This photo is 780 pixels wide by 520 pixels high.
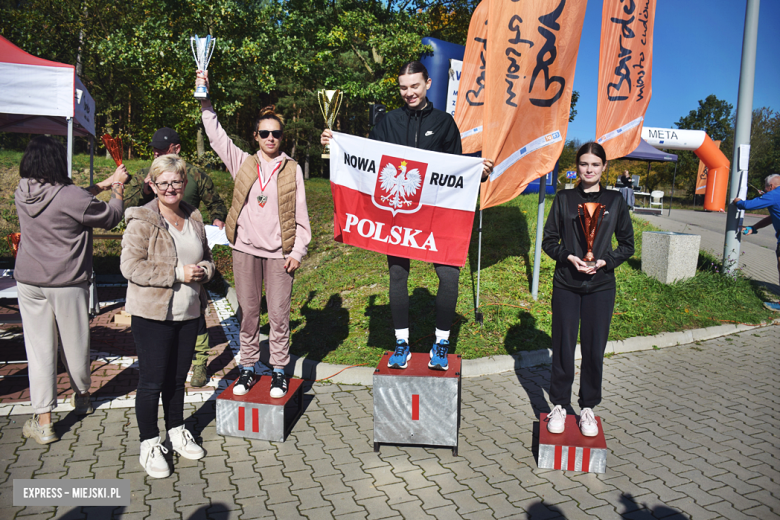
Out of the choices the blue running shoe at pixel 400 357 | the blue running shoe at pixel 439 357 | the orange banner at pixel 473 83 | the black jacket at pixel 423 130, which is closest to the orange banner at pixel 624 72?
the orange banner at pixel 473 83

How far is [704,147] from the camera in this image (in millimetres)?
19812

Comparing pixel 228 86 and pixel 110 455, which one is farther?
pixel 228 86

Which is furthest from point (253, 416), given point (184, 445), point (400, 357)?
point (400, 357)

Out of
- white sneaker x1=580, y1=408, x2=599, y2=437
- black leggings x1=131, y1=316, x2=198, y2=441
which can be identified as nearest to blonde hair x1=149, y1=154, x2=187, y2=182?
black leggings x1=131, y1=316, x2=198, y2=441

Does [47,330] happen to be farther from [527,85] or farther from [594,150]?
[527,85]

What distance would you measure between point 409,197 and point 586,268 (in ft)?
4.89

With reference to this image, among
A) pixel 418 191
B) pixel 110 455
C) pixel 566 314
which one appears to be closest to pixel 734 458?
pixel 566 314

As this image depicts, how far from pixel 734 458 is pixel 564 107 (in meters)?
4.11

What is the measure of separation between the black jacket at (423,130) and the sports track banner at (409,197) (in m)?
0.17

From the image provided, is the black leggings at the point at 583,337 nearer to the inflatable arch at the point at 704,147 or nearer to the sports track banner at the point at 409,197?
the sports track banner at the point at 409,197

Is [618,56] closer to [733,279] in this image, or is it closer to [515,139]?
[515,139]

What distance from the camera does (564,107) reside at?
630 centimetres

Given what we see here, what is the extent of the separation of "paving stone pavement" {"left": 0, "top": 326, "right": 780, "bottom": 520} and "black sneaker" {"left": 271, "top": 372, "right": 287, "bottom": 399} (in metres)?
0.36

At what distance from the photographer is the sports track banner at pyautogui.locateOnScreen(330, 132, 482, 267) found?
4.26 metres
